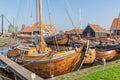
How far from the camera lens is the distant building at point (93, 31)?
185 feet

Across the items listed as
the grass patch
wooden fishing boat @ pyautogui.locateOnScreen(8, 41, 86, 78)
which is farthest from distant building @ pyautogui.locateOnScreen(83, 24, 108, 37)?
the grass patch

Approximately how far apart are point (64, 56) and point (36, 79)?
12.2 feet

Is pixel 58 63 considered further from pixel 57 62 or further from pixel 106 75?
pixel 106 75

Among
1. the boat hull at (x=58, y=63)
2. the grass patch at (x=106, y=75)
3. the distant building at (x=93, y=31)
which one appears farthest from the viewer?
the distant building at (x=93, y=31)

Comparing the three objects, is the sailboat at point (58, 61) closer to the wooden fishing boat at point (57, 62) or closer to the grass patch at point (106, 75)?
the wooden fishing boat at point (57, 62)

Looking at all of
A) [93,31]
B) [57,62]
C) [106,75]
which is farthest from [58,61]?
[93,31]

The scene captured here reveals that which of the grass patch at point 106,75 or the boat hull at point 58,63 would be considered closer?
the grass patch at point 106,75

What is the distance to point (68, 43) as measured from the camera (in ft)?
124

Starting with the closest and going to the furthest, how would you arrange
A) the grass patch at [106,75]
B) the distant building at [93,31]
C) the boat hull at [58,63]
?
the grass patch at [106,75]
the boat hull at [58,63]
the distant building at [93,31]

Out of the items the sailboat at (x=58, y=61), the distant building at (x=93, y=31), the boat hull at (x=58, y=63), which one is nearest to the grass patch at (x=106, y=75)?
the sailboat at (x=58, y=61)

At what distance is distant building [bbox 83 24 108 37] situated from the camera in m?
56.2

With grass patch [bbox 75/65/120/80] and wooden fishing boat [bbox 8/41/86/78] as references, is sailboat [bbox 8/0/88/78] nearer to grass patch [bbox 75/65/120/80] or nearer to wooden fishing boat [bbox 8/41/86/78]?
wooden fishing boat [bbox 8/41/86/78]

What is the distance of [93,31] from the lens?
185 ft

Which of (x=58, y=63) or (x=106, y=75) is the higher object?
(x=58, y=63)
